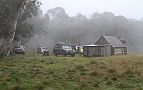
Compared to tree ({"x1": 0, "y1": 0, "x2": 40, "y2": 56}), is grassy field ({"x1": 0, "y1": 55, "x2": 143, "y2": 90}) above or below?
below

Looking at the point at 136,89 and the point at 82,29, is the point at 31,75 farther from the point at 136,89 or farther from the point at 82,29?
the point at 82,29

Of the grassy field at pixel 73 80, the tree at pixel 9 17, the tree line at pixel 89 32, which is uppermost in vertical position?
the tree line at pixel 89 32

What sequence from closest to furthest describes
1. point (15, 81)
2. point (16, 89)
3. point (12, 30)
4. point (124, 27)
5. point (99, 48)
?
point (16, 89) → point (15, 81) → point (12, 30) → point (99, 48) → point (124, 27)

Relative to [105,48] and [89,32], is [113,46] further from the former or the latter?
[89,32]

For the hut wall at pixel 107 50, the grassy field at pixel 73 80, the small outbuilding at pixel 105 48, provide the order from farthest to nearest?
1. the hut wall at pixel 107 50
2. the small outbuilding at pixel 105 48
3. the grassy field at pixel 73 80

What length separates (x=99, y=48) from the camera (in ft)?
184

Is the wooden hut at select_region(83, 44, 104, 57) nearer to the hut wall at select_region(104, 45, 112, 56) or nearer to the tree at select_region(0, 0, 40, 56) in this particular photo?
the hut wall at select_region(104, 45, 112, 56)

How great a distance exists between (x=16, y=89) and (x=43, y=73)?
5542 mm

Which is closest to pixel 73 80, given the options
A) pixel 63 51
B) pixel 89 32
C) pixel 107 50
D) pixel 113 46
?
pixel 63 51

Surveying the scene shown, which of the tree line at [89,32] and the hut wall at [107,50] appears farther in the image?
the tree line at [89,32]

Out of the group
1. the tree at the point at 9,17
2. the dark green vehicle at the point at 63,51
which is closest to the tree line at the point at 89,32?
the dark green vehicle at the point at 63,51

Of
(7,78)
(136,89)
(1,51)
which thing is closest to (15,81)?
(7,78)

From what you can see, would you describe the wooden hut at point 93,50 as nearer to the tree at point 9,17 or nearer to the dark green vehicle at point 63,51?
the dark green vehicle at point 63,51

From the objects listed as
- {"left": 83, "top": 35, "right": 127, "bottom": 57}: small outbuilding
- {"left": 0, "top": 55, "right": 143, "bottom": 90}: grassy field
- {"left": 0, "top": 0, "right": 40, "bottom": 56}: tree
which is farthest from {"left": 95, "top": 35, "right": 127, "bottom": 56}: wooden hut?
{"left": 0, "top": 55, "right": 143, "bottom": 90}: grassy field
